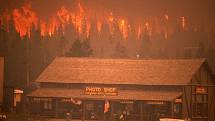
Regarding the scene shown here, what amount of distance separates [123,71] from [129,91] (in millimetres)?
2077

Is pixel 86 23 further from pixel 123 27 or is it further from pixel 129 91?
pixel 129 91

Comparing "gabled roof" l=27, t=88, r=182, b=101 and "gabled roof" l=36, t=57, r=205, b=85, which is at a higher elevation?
"gabled roof" l=36, t=57, r=205, b=85

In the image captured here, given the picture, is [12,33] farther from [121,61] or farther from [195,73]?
[195,73]

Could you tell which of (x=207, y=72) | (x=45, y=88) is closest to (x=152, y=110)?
(x=207, y=72)

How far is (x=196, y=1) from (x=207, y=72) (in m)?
6.35

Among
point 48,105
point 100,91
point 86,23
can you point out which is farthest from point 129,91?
point 86,23

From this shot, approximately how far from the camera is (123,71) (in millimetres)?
37000

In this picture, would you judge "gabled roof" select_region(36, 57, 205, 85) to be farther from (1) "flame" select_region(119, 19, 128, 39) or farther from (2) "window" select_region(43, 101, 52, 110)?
(1) "flame" select_region(119, 19, 128, 39)

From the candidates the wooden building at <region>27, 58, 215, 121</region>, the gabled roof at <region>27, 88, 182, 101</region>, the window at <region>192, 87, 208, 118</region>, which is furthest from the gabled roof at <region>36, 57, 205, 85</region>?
the window at <region>192, 87, 208, 118</region>

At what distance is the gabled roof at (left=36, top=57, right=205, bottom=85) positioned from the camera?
3528 centimetres

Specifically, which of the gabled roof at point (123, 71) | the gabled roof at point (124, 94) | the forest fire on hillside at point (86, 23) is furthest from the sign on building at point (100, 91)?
the forest fire on hillside at point (86, 23)

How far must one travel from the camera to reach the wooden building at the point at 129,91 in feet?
111

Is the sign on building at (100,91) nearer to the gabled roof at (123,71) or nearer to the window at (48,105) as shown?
the gabled roof at (123,71)

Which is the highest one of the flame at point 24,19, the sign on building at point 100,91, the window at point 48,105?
the flame at point 24,19
